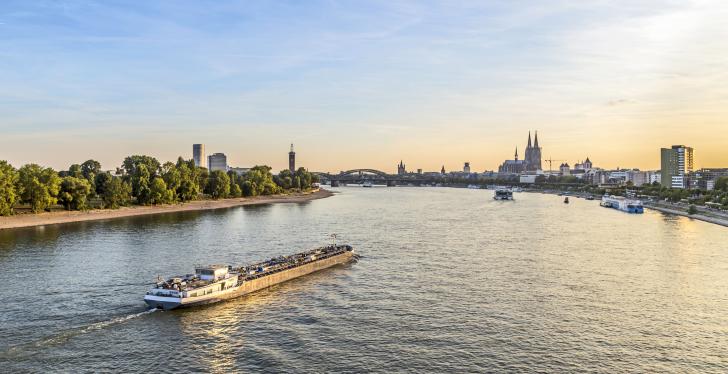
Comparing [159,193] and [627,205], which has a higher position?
[159,193]

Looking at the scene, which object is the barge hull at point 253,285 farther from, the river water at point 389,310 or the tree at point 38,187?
the tree at point 38,187

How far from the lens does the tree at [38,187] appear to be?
376 ft

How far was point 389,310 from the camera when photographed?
46875 millimetres

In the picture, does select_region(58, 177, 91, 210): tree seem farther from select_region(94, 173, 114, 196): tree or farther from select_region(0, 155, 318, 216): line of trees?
select_region(94, 173, 114, 196): tree

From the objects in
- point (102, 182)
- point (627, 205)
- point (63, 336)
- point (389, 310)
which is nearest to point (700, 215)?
point (627, 205)

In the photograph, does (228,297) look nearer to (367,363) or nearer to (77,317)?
(77,317)

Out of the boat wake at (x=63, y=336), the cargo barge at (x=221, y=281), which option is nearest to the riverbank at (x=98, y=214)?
the cargo barge at (x=221, y=281)

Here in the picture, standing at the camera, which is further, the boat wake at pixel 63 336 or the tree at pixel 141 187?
the tree at pixel 141 187

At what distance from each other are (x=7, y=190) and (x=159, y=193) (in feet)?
138

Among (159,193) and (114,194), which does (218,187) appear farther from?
(114,194)

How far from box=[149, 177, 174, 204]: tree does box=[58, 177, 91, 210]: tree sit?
21.3 meters

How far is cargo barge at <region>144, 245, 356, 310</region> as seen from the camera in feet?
155

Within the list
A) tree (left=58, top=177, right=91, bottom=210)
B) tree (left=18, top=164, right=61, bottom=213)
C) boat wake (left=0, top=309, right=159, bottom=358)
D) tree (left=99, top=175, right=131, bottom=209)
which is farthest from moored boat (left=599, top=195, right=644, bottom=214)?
boat wake (left=0, top=309, right=159, bottom=358)

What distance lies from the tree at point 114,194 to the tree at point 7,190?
24.6 m
